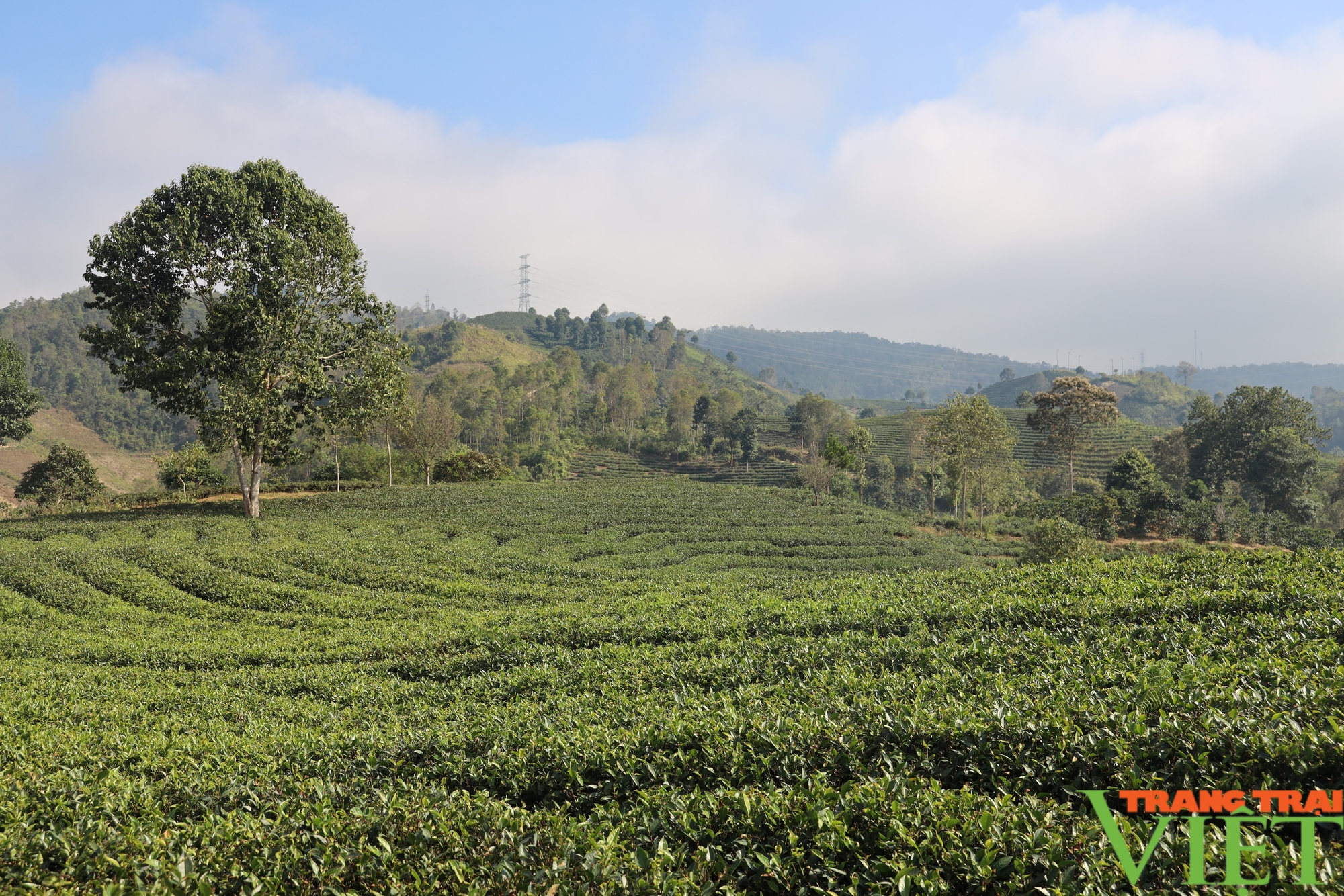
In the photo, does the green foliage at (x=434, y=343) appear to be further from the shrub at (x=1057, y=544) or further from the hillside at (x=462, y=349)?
the shrub at (x=1057, y=544)

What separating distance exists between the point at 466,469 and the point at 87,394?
98827 mm

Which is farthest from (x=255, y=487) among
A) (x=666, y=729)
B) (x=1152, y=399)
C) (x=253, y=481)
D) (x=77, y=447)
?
(x=1152, y=399)

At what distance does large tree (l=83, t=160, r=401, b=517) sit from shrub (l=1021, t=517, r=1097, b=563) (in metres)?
26.2

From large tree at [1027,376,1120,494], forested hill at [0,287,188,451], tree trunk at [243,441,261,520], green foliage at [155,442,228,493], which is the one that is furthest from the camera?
forested hill at [0,287,188,451]

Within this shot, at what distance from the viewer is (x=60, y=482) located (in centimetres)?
3625

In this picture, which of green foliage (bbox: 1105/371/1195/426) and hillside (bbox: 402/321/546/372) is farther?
green foliage (bbox: 1105/371/1195/426)

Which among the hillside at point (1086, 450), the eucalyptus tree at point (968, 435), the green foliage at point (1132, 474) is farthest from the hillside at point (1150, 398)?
the eucalyptus tree at point (968, 435)

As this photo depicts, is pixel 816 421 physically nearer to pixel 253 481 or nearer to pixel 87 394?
pixel 253 481

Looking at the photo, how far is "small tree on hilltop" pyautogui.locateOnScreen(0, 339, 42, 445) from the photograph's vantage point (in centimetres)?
4006

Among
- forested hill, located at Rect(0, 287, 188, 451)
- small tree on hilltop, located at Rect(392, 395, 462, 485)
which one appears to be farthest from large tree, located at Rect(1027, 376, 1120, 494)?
forested hill, located at Rect(0, 287, 188, 451)

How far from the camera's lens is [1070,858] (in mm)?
3371

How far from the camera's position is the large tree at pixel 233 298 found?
2147cm

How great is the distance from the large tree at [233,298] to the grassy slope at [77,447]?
60298mm

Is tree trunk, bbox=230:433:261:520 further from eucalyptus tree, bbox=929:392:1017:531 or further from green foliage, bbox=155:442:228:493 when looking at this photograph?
eucalyptus tree, bbox=929:392:1017:531
